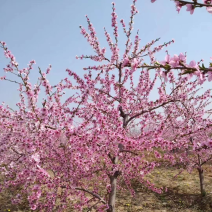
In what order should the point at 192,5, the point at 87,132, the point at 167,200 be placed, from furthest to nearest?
the point at 167,200 → the point at 87,132 → the point at 192,5

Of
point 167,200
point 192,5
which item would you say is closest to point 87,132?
point 192,5

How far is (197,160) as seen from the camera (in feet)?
26.8

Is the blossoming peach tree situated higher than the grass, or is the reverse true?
the blossoming peach tree

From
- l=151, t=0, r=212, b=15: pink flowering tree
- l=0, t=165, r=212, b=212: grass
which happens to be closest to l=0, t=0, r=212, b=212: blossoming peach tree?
l=151, t=0, r=212, b=15: pink flowering tree

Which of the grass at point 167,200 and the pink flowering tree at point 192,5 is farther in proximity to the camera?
the grass at point 167,200

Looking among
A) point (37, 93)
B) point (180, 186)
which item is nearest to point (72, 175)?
point (37, 93)

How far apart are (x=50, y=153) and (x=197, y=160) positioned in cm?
675

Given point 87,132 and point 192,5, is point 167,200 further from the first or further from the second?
point 192,5

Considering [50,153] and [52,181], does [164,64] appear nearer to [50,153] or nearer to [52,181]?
[52,181]

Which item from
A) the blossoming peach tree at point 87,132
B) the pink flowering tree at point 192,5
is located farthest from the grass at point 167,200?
the pink flowering tree at point 192,5

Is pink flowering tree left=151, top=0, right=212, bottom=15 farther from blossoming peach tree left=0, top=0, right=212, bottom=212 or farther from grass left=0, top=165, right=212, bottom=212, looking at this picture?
grass left=0, top=165, right=212, bottom=212

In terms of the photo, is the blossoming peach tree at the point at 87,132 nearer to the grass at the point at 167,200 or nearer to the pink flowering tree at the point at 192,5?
the pink flowering tree at the point at 192,5

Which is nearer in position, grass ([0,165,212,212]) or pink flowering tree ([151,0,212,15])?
pink flowering tree ([151,0,212,15])

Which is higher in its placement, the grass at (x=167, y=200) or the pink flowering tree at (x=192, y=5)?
the pink flowering tree at (x=192, y=5)
